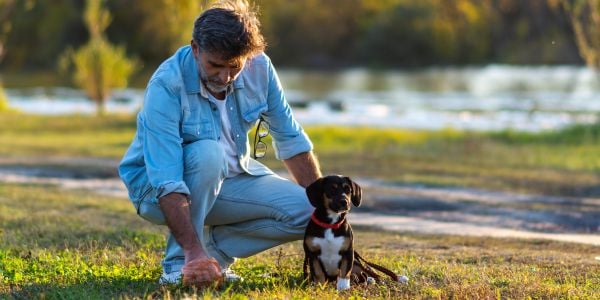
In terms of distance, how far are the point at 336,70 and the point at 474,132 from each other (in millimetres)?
53728

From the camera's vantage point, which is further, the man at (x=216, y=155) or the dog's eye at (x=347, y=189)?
the dog's eye at (x=347, y=189)

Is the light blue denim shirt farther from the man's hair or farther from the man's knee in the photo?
the man's hair

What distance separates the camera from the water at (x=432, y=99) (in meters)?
31.9

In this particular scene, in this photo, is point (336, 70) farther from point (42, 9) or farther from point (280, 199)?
point (280, 199)

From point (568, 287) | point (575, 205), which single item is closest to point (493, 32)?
point (575, 205)

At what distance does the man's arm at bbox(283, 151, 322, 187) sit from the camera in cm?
692

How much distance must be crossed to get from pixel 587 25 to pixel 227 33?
63.8 feet

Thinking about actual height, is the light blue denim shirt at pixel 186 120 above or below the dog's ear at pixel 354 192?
above

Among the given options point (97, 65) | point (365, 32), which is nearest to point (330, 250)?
point (97, 65)

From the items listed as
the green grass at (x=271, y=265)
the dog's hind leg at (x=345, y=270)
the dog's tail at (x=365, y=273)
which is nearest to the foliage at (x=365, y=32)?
the green grass at (x=271, y=265)

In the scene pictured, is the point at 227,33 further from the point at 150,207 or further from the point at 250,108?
the point at 150,207

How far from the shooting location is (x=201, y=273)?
239 inches

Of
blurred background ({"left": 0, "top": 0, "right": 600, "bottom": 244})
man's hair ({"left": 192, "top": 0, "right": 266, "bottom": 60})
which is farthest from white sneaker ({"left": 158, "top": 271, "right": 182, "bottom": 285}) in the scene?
blurred background ({"left": 0, "top": 0, "right": 600, "bottom": 244})

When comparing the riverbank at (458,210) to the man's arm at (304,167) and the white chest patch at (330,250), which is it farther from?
the white chest patch at (330,250)
